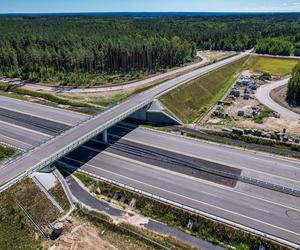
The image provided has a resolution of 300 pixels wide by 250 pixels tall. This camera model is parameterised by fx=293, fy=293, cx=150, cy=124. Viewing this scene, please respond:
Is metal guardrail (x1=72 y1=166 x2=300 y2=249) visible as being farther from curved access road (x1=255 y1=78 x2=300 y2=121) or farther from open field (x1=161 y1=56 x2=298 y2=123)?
curved access road (x1=255 y1=78 x2=300 y2=121)

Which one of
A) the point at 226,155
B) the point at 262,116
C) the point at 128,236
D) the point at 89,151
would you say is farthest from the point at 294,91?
the point at 128,236

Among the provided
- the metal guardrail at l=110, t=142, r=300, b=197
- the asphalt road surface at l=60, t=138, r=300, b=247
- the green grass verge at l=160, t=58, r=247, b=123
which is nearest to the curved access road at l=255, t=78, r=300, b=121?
the green grass verge at l=160, t=58, r=247, b=123

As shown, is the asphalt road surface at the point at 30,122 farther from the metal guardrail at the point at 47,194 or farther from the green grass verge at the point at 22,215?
the green grass verge at the point at 22,215

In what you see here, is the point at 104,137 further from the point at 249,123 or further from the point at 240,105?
the point at 240,105

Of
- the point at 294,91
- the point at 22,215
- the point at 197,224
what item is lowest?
the point at 197,224

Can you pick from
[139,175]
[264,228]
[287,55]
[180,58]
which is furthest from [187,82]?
[287,55]
